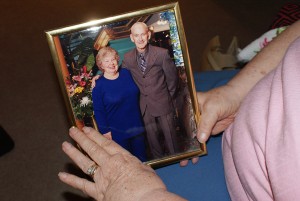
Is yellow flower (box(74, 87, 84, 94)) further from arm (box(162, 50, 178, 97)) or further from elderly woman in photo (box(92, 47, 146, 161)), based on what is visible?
arm (box(162, 50, 178, 97))

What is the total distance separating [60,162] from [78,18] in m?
0.96

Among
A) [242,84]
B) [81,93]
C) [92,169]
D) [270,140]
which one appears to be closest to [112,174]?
[92,169]

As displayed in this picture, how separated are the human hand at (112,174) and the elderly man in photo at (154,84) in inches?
4.2

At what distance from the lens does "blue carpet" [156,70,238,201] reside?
836 millimetres

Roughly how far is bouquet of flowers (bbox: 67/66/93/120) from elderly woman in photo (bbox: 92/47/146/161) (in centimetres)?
1

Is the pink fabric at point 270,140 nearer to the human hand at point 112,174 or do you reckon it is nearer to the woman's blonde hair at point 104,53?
the human hand at point 112,174

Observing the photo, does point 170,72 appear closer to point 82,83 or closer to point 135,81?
point 135,81

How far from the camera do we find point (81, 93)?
71cm

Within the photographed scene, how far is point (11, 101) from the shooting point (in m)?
1.73

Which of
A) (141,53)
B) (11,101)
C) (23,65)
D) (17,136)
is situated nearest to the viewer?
(141,53)

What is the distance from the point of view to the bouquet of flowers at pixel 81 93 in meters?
0.70

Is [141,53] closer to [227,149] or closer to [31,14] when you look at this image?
[227,149]


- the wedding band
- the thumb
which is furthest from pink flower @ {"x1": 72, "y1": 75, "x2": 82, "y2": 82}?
the thumb

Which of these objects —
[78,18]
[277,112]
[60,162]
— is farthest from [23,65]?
[277,112]
